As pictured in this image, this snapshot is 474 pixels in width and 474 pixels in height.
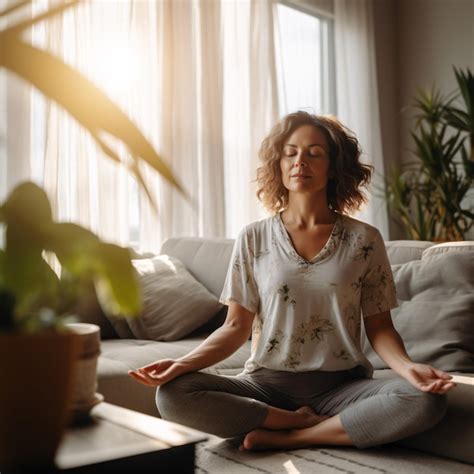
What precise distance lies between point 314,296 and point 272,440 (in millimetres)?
423

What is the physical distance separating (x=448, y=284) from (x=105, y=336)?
4.57 ft

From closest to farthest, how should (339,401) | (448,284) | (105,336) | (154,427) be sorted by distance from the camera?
(154,427)
(339,401)
(448,284)
(105,336)

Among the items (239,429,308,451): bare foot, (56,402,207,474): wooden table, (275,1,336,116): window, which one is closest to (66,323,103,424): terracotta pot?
(56,402,207,474): wooden table

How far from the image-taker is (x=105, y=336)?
10.8ft

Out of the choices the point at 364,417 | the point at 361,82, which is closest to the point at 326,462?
the point at 364,417

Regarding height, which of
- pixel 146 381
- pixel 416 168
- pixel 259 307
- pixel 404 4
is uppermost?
pixel 404 4

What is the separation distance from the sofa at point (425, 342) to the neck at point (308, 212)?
48 centimetres

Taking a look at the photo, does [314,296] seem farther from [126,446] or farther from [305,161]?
[126,446]

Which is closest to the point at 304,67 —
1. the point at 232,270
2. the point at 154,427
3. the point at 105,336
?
the point at 105,336

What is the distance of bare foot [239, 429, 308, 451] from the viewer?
2230 mm

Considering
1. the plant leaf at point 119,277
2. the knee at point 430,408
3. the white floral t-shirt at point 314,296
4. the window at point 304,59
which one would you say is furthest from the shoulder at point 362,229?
the window at point 304,59

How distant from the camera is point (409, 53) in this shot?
611cm

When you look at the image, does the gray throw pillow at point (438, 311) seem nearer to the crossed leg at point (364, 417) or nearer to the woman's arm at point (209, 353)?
the crossed leg at point (364, 417)

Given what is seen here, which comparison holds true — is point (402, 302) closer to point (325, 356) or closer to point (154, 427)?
point (325, 356)
